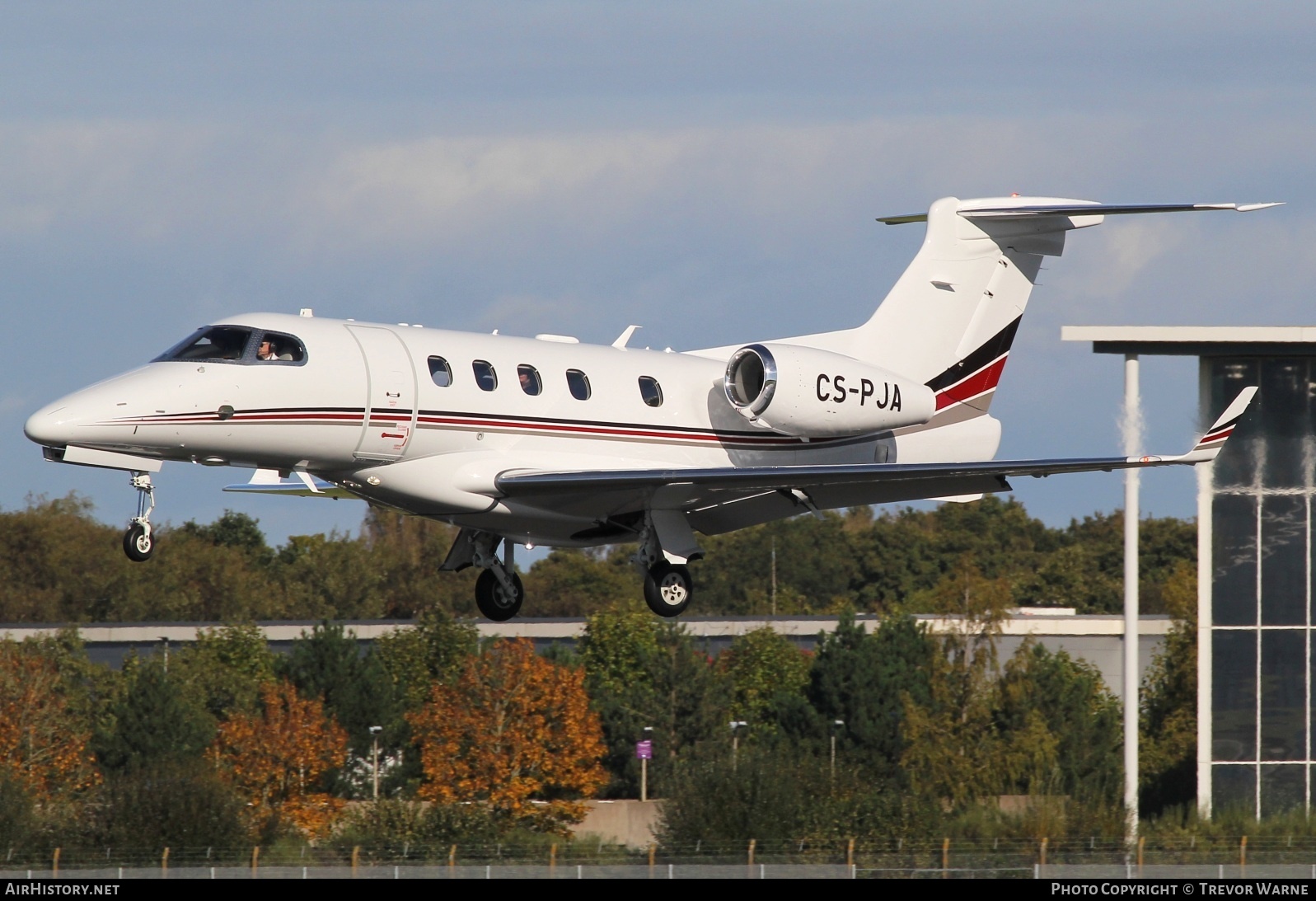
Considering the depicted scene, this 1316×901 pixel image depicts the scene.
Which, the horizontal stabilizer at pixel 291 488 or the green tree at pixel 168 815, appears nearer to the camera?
the horizontal stabilizer at pixel 291 488

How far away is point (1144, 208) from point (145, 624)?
62977 millimetres

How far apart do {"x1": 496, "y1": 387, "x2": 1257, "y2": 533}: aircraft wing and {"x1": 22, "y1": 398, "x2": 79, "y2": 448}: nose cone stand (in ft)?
16.8

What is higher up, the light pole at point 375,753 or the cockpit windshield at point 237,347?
the cockpit windshield at point 237,347

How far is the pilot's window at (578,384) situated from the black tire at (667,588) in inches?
93.8

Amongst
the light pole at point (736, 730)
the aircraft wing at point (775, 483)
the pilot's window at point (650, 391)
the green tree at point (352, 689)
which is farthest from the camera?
the light pole at point (736, 730)

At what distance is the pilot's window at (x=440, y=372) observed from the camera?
24.1m

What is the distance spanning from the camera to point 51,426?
71.7ft

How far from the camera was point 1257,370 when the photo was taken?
42.2 meters

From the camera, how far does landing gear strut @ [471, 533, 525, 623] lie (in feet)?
87.7

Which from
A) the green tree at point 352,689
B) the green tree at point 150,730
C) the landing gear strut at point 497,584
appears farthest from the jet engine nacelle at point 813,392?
the green tree at point 352,689

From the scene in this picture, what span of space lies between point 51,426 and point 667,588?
7897 millimetres

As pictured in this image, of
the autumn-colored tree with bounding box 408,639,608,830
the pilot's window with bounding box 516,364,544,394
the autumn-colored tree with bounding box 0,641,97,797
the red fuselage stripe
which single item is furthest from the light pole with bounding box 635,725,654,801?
the pilot's window with bounding box 516,364,544,394

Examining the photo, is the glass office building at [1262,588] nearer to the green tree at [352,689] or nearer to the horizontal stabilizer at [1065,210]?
the horizontal stabilizer at [1065,210]
